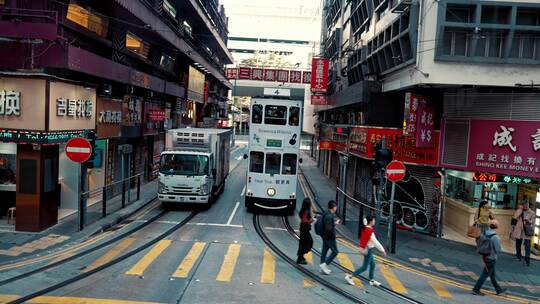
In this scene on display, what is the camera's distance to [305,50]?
98000 millimetres

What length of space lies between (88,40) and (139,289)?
41.0ft

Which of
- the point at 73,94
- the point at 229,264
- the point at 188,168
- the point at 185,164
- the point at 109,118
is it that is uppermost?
the point at 73,94

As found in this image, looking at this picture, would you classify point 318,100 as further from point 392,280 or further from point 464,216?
point 392,280

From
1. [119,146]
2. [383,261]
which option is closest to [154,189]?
[119,146]

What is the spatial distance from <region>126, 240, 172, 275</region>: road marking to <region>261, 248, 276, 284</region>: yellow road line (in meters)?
2.73

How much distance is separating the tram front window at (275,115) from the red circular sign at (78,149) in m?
7.43

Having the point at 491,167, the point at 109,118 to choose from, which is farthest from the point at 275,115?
the point at 491,167

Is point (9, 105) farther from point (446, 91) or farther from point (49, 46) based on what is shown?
point (446, 91)

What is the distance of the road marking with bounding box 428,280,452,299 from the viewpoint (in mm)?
10946

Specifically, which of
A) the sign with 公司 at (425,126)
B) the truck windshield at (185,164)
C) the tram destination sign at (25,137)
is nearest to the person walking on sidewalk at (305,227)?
the sign with 公司 at (425,126)

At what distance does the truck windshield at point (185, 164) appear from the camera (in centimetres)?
1973

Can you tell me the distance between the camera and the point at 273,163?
65.7ft

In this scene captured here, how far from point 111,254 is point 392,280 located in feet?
22.9

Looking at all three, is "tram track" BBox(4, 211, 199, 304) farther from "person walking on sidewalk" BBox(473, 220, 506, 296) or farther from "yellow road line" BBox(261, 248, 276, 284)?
"person walking on sidewalk" BBox(473, 220, 506, 296)
